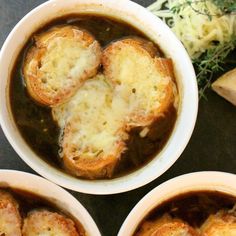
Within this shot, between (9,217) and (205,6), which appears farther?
(205,6)

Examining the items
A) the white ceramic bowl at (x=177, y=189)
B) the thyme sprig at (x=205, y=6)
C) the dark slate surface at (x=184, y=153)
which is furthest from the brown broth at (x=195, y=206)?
the thyme sprig at (x=205, y=6)

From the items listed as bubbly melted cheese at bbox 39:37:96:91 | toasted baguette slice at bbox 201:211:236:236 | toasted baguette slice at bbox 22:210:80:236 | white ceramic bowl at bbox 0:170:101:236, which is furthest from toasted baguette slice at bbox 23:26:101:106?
toasted baguette slice at bbox 201:211:236:236

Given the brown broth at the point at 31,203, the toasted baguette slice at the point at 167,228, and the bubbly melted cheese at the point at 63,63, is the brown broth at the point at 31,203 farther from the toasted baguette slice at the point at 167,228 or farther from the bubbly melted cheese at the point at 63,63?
the bubbly melted cheese at the point at 63,63

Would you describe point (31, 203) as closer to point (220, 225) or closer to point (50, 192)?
point (50, 192)

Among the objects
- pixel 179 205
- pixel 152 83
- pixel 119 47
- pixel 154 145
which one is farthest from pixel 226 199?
pixel 119 47

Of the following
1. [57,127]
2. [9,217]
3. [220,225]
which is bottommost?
[220,225]

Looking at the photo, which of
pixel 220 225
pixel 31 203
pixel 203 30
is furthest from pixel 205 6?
pixel 31 203

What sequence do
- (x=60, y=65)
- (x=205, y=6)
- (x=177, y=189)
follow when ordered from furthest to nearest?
(x=205, y=6)
(x=177, y=189)
(x=60, y=65)
